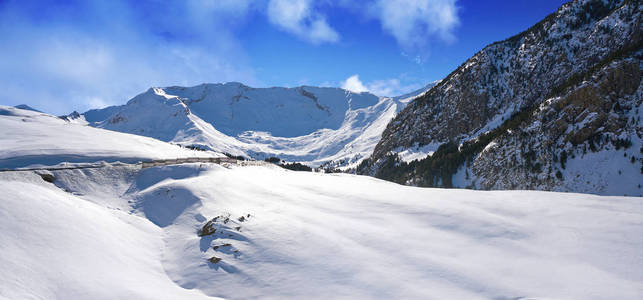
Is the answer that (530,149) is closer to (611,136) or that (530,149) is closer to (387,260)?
(611,136)

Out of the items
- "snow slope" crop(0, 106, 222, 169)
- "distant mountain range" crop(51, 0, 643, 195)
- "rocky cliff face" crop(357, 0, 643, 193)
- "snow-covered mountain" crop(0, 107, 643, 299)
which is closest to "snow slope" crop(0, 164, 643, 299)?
"snow-covered mountain" crop(0, 107, 643, 299)

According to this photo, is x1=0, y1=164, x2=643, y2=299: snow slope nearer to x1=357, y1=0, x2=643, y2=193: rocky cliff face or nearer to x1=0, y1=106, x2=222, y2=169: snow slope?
x1=0, y1=106, x2=222, y2=169: snow slope

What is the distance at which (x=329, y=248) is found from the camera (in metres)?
10.8

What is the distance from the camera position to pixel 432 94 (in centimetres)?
14038

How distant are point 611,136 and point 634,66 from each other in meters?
18.0

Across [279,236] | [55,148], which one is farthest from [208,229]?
[55,148]

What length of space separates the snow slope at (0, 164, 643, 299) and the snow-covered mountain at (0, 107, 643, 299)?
49mm

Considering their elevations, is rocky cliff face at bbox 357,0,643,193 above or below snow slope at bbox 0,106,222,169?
above

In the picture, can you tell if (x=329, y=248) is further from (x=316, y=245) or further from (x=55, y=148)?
(x=55, y=148)

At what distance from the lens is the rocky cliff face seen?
62.1 metres

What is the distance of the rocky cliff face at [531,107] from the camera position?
204 feet

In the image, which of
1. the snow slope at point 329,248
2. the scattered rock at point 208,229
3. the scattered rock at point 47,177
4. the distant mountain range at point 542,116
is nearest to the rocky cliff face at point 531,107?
the distant mountain range at point 542,116

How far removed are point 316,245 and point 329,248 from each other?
54 cm

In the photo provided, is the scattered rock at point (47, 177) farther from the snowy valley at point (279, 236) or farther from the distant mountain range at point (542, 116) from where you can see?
A: the distant mountain range at point (542, 116)
